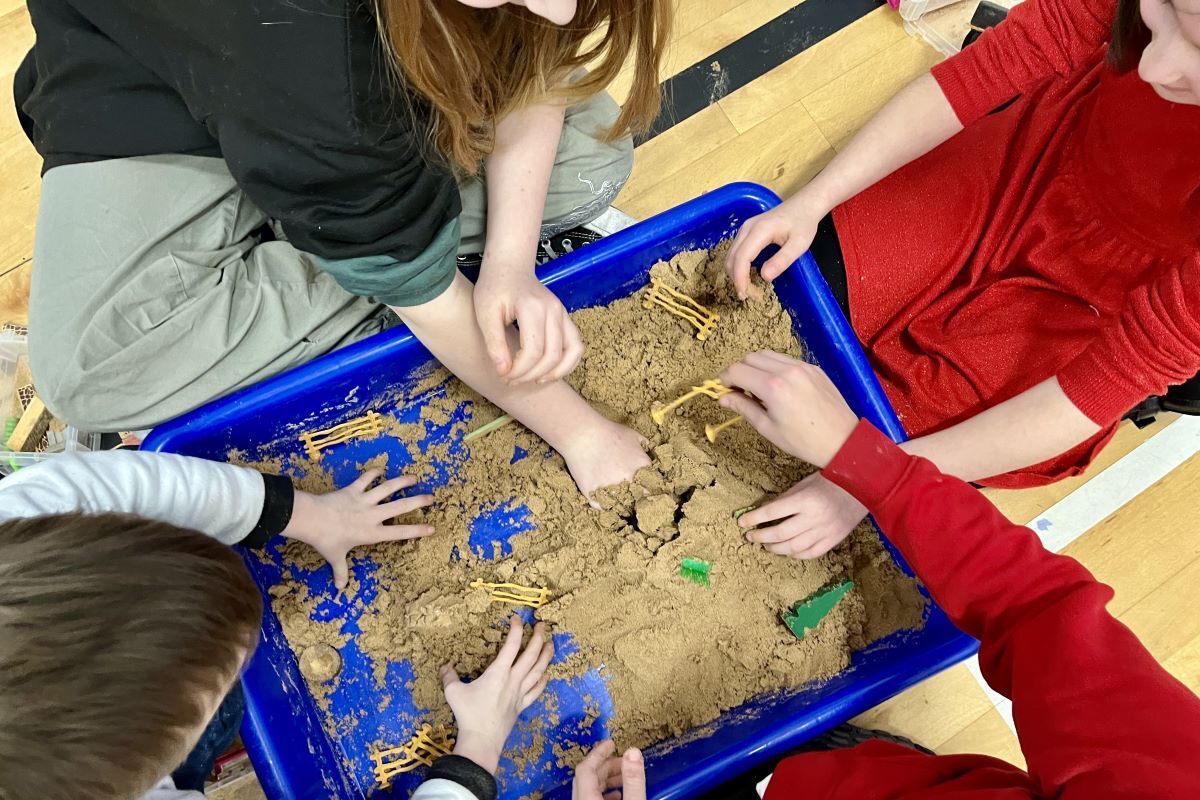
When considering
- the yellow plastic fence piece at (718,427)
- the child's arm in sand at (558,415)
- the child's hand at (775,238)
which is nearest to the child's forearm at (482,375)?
the child's arm in sand at (558,415)

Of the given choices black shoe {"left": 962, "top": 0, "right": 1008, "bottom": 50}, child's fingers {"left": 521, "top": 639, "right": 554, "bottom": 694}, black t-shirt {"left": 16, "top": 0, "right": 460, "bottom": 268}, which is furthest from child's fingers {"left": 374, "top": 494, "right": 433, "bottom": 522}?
black shoe {"left": 962, "top": 0, "right": 1008, "bottom": 50}

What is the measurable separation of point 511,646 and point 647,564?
169 mm

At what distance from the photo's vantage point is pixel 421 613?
863 mm

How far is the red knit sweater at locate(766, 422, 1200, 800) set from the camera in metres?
0.52

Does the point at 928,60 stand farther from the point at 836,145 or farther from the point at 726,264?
the point at 726,264

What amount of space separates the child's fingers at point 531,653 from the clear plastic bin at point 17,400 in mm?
615

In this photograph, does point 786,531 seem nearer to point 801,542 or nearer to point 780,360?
point 801,542

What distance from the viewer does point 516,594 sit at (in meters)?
0.87

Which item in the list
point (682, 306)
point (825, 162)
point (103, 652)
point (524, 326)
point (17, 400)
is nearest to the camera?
point (103, 652)

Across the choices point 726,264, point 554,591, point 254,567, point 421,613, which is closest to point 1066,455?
point 726,264

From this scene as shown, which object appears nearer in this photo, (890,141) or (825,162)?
(890,141)

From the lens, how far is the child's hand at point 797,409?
0.71 meters

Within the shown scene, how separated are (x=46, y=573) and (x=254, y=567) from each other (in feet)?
1.13

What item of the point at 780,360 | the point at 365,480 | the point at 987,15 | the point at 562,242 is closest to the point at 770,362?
the point at 780,360
